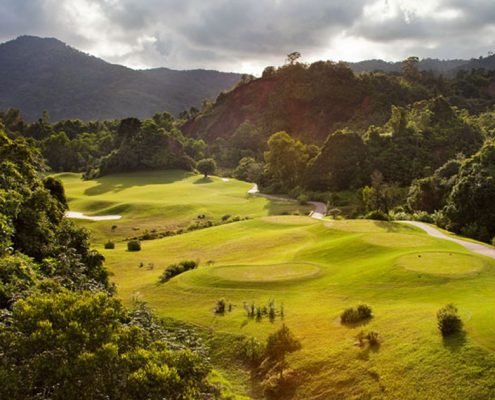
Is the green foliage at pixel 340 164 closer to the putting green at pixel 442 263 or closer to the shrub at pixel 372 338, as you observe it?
the putting green at pixel 442 263

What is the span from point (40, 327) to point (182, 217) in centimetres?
5697

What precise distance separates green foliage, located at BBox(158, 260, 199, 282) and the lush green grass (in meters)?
27.2

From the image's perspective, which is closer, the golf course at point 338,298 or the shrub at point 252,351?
the golf course at point 338,298

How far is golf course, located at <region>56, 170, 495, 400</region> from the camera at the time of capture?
49.9 feet

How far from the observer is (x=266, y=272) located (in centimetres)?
2869

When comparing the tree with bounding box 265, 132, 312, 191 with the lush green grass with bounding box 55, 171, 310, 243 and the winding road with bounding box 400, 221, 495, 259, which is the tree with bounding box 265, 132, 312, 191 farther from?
the winding road with bounding box 400, 221, 495, 259

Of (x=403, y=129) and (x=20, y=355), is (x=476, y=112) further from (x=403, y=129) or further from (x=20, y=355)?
(x=20, y=355)

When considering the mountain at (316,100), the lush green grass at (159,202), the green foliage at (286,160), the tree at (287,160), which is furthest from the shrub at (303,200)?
the mountain at (316,100)

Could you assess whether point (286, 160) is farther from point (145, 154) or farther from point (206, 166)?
point (145, 154)

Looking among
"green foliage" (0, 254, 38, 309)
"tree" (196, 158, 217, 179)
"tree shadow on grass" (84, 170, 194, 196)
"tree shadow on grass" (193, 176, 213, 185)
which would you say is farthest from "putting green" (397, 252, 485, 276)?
"tree" (196, 158, 217, 179)

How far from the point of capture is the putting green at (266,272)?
27.2 m

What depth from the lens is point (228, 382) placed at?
17359mm

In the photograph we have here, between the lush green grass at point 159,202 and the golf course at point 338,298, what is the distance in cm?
1460

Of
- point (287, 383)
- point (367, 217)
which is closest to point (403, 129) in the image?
point (367, 217)
